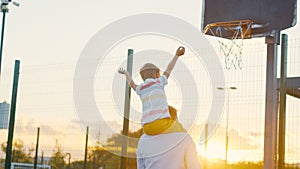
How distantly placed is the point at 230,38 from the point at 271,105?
1.22 metres

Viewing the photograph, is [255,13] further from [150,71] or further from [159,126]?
[159,126]

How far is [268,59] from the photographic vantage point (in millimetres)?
8234

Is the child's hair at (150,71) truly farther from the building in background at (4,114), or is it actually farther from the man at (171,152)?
the building in background at (4,114)

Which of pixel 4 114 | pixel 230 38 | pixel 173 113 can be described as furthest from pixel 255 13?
pixel 4 114

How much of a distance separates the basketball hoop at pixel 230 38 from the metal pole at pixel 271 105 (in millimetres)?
428

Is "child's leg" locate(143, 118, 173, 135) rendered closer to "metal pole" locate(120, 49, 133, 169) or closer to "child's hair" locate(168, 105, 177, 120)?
"child's hair" locate(168, 105, 177, 120)

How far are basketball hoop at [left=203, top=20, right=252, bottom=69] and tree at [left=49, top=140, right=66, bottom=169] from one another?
4.40m

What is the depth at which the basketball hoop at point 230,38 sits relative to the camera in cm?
855

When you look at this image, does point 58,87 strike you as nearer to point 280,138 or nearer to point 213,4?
point 213,4

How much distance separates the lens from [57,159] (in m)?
12.9

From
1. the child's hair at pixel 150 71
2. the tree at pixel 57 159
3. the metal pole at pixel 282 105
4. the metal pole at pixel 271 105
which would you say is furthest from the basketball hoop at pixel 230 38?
the tree at pixel 57 159

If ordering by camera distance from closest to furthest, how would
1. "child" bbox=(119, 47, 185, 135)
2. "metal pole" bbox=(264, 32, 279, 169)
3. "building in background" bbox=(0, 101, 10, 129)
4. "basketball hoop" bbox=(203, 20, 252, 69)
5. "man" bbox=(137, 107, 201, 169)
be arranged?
"man" bbox=(137, 107, 201, 169), "child" bbox=(119, 47, 185, 135), "metal pole" bbox=(264, 32, 279, 169), "basketball hoop" bbox=(203, 20, 252, 69), "building in background" bbox=(0, 101, 10, 129)

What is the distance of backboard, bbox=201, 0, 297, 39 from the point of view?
809cm

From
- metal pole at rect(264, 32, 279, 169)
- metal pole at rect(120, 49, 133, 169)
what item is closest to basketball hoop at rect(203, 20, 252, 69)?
metal pole at rect(264, 32, 279, 169)
